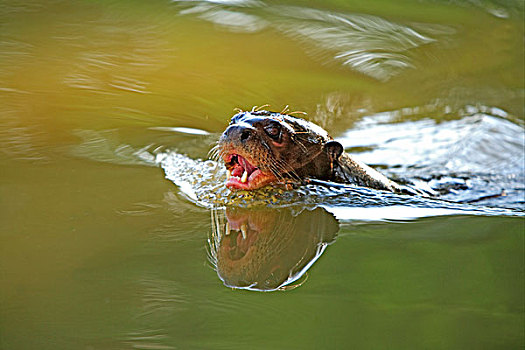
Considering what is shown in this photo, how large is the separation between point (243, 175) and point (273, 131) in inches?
9.3

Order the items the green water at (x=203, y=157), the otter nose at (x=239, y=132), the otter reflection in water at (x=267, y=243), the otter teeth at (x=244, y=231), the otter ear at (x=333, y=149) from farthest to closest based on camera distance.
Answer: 1. the otter ear at (x=333, y=149)
2. the otter nose at (x=239, y=132)
3. the otter teeth at (x=244, y=231)
4. the otter reflection in water at (x=267, y=243)
5. the green water at (x=203, y=157)

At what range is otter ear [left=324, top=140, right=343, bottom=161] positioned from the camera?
3.29 m

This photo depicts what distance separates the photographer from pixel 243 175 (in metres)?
3.17

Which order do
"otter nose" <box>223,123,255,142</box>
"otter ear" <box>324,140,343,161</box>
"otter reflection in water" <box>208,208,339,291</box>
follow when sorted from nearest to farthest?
"otter reflection in water" <box>208,208,339,291</box> → "otter nose" <box>223,123,255,142</box> → "otter ear" <box>324,140,343,161</box>

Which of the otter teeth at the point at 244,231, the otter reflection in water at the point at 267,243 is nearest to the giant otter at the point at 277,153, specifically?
the otter reflection in water at the point at 267,243

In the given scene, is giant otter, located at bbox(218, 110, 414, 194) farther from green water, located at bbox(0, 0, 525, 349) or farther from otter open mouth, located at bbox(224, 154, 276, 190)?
green water, located at bbox(0, 0, 525, 349)

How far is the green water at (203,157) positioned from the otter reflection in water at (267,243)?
0.05m

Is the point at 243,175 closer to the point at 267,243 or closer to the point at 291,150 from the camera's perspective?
the point at 291,150

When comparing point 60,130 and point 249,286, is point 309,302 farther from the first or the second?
point 60,130

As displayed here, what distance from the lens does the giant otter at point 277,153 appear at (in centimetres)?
308

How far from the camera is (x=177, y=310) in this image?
208 cm

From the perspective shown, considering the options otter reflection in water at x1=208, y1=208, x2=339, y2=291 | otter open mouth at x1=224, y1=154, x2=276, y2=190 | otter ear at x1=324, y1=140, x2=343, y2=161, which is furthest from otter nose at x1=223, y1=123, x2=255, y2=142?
otter ear at x1=324, y1=140, x2=343, y2=161

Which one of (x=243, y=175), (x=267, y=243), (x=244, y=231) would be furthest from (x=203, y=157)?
(x=267, y=243)

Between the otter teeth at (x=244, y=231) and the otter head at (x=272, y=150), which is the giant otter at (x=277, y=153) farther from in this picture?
the otter teeth at (x=244, y=231)
